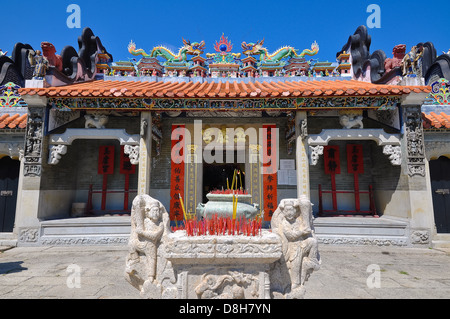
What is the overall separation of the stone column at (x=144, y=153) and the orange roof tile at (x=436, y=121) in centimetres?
685

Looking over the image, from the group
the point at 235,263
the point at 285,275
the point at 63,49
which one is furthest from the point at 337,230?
the point at 63,49

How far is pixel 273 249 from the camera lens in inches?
96.1

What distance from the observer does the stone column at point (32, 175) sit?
19.1 feet

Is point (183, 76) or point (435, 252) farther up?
point (183, 76)

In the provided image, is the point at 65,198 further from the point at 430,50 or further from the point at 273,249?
the point at 430,50

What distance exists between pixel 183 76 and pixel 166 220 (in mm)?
6719

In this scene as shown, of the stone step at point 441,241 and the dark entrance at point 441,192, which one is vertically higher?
the dark entrance at point 441,192

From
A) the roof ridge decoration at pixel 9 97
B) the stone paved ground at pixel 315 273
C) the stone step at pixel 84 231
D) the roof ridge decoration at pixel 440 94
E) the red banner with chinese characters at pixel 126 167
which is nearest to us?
the stone paved ground at pixel 315 273

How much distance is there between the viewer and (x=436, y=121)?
20.6ft

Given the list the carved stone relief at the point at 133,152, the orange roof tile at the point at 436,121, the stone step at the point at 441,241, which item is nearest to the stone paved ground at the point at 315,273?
the stone step at the point at 441,241

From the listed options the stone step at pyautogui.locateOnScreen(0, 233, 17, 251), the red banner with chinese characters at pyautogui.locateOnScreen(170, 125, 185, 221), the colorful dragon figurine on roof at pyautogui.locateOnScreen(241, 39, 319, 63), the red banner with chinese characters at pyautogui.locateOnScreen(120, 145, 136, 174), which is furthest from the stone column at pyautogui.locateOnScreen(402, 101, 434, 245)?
the stone step at pyautogui.locateOnScreen(0, 233, 17, 251)

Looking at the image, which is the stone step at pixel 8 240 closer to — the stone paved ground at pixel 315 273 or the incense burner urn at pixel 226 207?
the stone paved ground at pixel 315 273

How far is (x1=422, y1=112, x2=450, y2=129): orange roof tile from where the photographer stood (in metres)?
6.14

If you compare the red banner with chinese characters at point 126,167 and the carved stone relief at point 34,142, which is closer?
the carved stone relief at point 34,142
